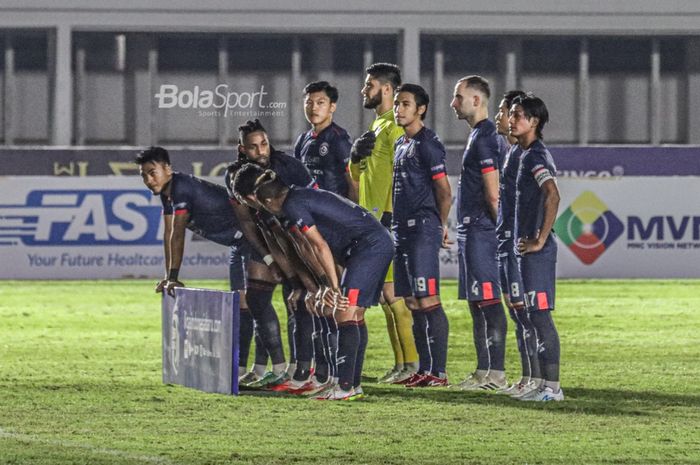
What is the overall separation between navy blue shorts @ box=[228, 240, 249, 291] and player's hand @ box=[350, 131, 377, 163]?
0.99 metres

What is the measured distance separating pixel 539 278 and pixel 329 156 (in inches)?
83.8

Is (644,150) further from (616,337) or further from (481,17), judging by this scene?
(616,337)

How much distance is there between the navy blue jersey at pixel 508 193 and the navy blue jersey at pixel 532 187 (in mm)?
206

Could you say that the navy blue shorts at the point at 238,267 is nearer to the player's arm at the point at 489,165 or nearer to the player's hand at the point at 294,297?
the player's hand at the point at 294,297

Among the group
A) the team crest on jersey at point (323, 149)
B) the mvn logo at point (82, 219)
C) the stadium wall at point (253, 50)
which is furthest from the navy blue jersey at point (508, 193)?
the stadium wall at point (253, 50)

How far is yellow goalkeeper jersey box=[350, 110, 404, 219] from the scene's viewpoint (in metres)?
12.2

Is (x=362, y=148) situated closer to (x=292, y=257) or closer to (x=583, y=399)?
(x=292, y=257)

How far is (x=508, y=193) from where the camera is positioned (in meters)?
11.0

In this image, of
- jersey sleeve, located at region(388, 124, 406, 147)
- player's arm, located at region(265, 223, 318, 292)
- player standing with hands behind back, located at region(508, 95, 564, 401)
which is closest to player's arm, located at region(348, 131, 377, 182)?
jersey sleeve, located at region(388, 124, 406, 147)

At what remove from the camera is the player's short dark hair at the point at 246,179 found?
10.4 metres

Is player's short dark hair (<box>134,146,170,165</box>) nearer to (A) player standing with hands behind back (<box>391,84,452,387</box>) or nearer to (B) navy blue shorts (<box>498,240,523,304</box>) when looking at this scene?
(A) player standing with hands behind back (<box>391,84,452,387</box>)

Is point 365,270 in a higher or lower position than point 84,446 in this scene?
higher

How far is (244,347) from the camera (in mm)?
12344

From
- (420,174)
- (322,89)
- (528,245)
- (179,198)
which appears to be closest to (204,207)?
Result: (179,198)
